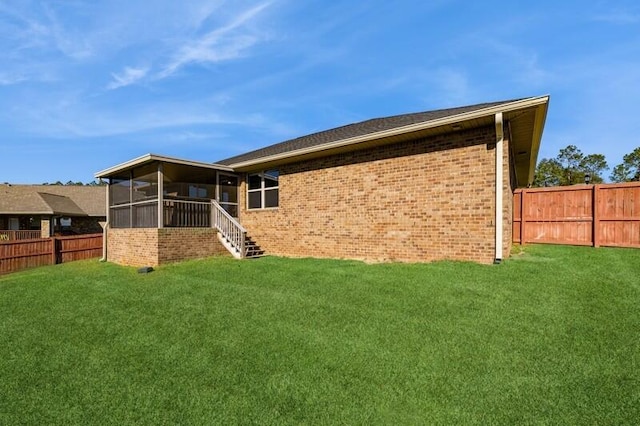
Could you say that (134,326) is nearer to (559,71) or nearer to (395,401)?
(395,401)

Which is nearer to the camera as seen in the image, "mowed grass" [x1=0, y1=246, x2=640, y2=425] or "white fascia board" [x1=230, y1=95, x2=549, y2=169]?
"mowed grass" [x1=0, y1=246, x2=640, y2=425]

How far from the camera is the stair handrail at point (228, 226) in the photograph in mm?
11430

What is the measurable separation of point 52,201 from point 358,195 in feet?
90.7

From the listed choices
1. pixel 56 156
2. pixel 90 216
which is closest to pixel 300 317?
pixel 56 156

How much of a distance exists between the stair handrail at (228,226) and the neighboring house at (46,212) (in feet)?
62.0

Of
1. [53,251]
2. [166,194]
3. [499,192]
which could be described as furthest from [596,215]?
[53,251]

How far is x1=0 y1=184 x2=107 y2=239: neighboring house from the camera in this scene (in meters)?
23.8

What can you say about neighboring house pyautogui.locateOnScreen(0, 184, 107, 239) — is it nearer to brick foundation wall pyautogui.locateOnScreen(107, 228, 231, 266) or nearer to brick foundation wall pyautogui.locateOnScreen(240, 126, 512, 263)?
brick foundation wall pyautogui.locateOnScreen(107, 228, 231, 266)

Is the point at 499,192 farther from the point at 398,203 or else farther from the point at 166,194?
the point at 166,194

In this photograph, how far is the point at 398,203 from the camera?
859cm

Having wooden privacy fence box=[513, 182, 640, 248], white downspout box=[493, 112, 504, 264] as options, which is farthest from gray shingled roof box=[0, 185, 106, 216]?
wooden privacy fence box=[513, 182, 640, 248]

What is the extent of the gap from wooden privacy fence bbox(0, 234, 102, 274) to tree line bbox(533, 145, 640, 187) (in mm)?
41356

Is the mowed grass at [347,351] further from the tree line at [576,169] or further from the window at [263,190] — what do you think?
the tree line at [576,169]

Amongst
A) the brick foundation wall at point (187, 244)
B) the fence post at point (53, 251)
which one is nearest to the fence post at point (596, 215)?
the brick foundation wall at point (187, 244)
